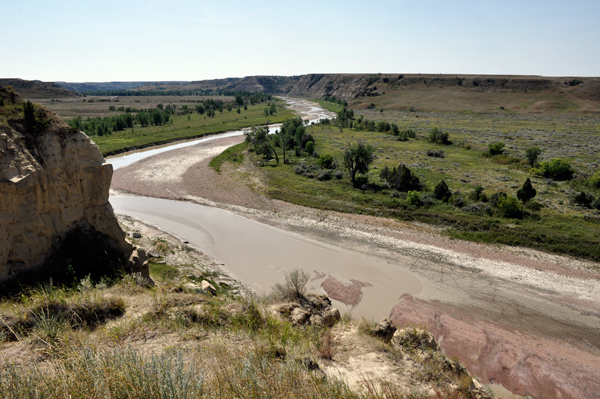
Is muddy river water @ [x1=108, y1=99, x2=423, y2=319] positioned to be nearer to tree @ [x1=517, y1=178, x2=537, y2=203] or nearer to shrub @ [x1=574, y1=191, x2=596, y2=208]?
tree @ [x1=517, y1=178, x2=537, y2=203]

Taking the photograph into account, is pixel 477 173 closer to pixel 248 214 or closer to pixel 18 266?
pixel 248 214

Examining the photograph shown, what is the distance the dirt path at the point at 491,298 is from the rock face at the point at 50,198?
41.2 feet

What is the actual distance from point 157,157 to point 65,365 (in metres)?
50.5

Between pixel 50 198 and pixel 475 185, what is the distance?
36625 mm

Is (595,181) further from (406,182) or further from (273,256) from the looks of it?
(273,256)

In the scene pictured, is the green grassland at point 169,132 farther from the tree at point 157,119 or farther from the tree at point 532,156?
the tree at point 532,156

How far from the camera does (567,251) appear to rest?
2194 cm

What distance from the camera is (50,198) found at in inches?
531

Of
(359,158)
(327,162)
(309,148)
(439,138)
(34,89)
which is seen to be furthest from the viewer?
(34,89)

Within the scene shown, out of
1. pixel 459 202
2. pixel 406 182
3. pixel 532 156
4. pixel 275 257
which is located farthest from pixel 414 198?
pixel 532 156

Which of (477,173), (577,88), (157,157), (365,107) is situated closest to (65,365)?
(477,173)

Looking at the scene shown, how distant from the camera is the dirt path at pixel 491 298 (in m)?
13.3

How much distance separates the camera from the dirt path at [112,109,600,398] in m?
13.3

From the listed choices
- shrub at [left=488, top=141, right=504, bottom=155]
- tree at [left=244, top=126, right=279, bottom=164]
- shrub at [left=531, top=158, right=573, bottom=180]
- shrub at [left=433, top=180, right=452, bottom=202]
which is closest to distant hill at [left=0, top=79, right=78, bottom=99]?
tree at [left=244, top=126, right=279, bottom=164]
